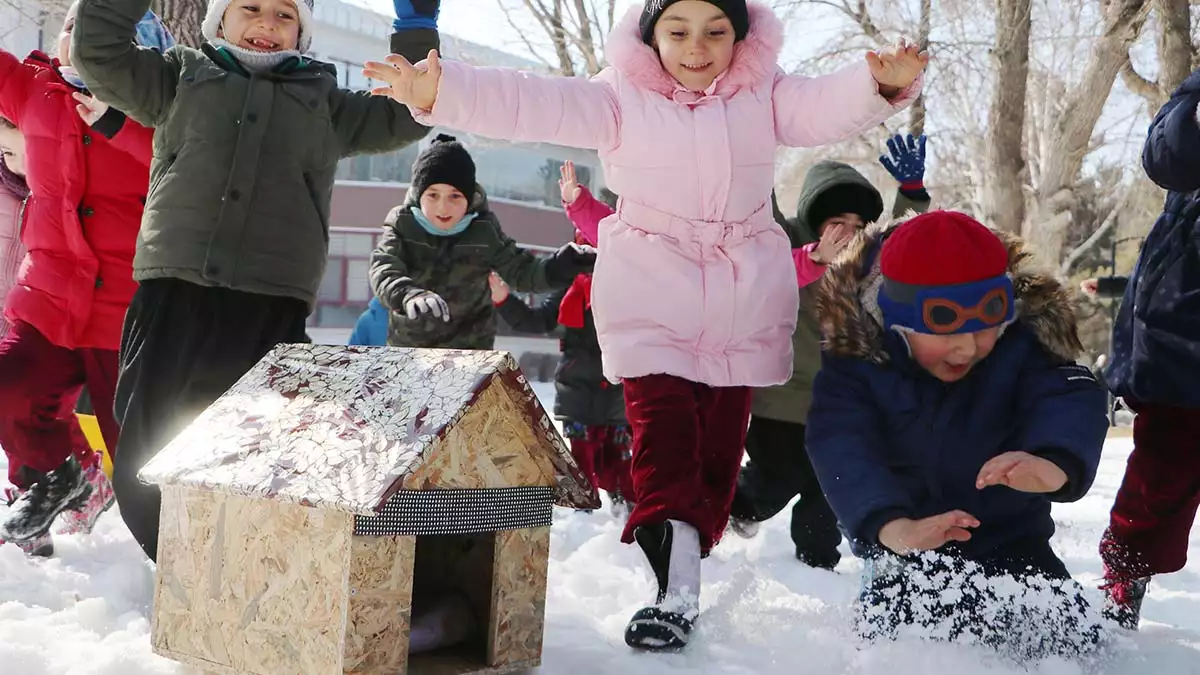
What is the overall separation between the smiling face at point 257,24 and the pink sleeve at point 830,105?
4.57 ft

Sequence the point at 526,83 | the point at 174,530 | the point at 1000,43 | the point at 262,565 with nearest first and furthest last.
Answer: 1. the point at 262,565
2. the point at 174,530
3. the point at 526,83
4. the point at 1000,43

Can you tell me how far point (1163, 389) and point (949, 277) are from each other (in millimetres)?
856

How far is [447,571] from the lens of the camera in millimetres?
2713

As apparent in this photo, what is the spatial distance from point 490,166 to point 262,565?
2090cm

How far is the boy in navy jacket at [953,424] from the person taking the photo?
8.10 feet

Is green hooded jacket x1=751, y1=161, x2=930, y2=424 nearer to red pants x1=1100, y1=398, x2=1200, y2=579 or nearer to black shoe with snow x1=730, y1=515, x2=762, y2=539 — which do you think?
black shoe with snow x1=730, y1=515, x2=762, y2=539

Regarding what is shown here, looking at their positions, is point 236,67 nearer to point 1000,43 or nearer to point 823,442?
point 823,442

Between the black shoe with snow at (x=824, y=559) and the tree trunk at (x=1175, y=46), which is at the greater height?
the tree trunk at (x=1175, y=46)

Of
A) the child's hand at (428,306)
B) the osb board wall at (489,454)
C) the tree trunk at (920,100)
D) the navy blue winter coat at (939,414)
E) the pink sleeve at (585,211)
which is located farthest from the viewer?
the tree trunk at (920,100)

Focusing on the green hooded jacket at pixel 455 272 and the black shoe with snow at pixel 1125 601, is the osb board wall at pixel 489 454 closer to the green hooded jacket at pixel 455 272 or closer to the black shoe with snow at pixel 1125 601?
the black shoe with snow at pixel 1125 601

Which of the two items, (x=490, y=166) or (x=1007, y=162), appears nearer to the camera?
(x=1007, y=162)

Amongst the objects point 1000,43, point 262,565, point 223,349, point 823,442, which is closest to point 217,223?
point 223,349

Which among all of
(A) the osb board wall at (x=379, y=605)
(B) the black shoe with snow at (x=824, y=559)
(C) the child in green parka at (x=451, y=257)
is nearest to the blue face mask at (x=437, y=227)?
(C) the child in green parka at (x=451, y=257)

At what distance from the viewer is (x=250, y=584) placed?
6.86 feet
